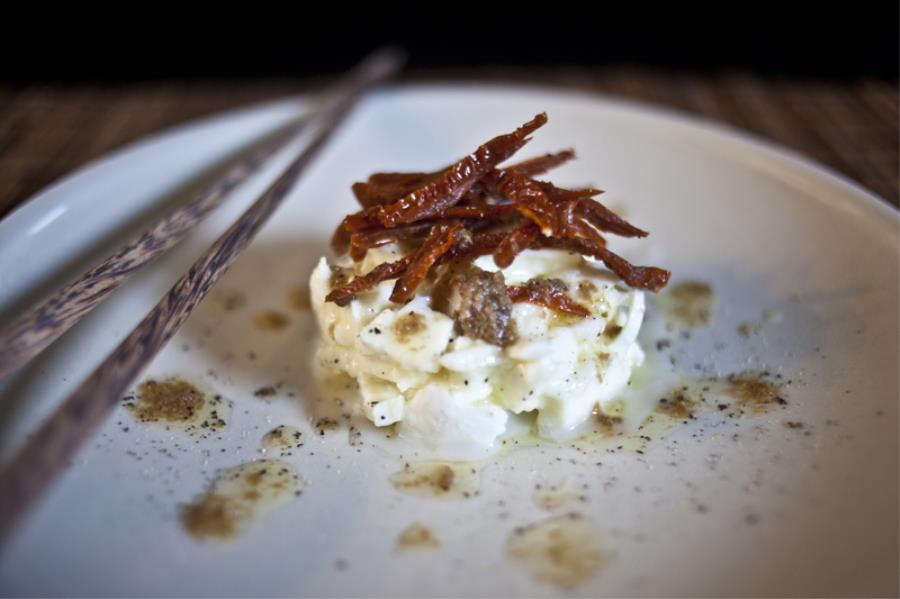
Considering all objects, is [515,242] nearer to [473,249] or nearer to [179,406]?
[473,249]

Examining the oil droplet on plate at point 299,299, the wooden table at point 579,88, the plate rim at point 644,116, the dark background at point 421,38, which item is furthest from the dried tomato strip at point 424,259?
the dark background at point 421,38

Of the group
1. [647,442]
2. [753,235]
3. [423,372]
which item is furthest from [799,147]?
[423,372]

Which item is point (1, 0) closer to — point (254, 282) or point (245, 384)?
point (254, 282)

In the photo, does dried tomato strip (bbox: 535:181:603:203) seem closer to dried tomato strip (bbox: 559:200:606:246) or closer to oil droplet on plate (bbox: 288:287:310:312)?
dried tomato strip (bbox: 559:200:606:246)

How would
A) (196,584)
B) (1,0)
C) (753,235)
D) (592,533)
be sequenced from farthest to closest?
(1,0), (753,235), (592,533), (196,584)

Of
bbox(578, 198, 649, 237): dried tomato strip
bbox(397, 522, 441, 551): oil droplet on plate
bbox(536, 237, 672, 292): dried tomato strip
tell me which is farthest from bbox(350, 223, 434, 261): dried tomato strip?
bbox(397, 522, 441, 551): oil droplet on plate

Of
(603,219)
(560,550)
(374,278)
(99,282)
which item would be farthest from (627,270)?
(99,282)

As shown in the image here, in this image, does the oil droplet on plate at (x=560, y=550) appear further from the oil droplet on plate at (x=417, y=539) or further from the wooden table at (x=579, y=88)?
the wooden table at (x=579, y=88)
